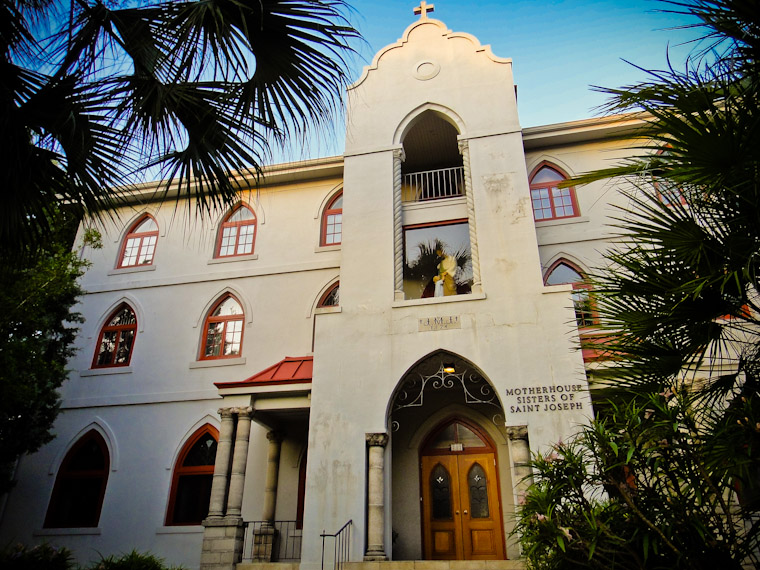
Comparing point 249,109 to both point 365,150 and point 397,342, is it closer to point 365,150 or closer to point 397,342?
point 397,342

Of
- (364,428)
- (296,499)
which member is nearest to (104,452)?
(296,499)

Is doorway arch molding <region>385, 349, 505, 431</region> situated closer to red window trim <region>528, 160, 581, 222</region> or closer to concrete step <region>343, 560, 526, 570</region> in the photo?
concrete step <region>343, 560, 526, 570</region>

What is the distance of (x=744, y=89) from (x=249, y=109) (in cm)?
416

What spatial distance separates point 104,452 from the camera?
15492 millimetres

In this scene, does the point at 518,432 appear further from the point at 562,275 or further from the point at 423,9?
the point at 423,9

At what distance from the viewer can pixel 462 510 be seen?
508 inches

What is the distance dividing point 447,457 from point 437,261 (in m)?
4.57

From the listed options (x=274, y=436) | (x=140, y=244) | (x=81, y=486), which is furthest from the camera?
(x=140, y=244)

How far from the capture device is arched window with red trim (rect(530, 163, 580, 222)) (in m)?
15.3

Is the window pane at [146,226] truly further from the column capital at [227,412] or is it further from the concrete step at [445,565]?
the concrete step at [445,565]

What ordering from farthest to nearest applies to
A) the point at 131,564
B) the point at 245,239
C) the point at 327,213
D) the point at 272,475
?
the point at 245,239, the point at 327,213, the point at 272,475, the point at 131,564

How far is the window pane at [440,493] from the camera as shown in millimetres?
13000

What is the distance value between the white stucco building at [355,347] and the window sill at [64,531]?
8 cm

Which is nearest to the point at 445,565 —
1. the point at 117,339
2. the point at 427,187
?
the point at 427,187
